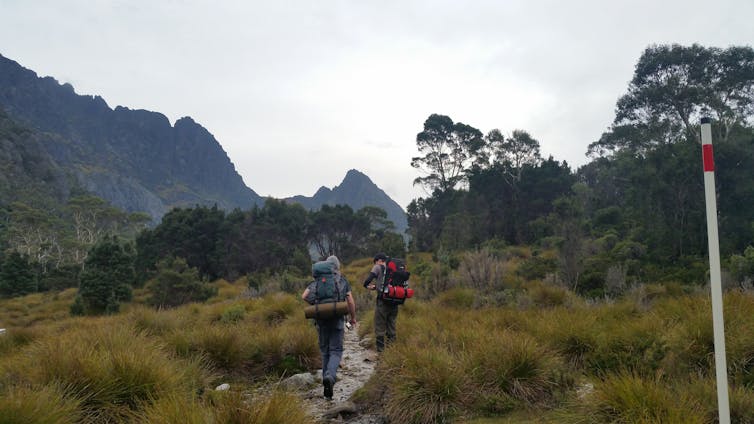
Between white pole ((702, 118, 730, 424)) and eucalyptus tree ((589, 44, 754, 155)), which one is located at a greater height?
eucalyptus tree ((589, 44, 754, 155))

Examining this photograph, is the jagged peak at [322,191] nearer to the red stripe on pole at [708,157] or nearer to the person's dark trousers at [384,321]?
the person's dark trousers at [384,321]

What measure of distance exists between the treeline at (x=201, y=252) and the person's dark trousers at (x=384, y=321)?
60.0ft

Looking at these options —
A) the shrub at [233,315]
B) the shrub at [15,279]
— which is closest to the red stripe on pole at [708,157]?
the shrub at [233,315]

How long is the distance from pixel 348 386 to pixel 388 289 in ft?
4.76

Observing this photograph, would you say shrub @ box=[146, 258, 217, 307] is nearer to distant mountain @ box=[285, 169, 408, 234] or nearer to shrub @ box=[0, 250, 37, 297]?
shrub @ box=[0, 250, 37, 297]

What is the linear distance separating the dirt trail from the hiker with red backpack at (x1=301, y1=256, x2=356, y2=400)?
21cm

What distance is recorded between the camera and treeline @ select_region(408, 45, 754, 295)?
60.9 ft

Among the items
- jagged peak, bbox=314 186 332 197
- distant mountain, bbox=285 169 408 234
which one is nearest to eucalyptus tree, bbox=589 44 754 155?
distant mountain, bbox=285 169 408 234

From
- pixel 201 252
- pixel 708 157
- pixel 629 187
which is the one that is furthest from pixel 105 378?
pixel 629 187

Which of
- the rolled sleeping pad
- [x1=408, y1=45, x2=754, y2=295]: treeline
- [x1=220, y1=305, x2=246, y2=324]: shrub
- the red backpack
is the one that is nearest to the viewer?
the rolled sleeping pad

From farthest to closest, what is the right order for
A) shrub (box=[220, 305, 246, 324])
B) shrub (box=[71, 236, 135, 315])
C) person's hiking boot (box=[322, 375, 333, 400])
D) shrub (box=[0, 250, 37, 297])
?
shrub (box=[0, 250, 37, 297]), shrub (box=[71, 236, 135, 315]), shrub (box=[220, 305, 246, 324]), person's hiking boot (box=[322, 375, 333, 400])

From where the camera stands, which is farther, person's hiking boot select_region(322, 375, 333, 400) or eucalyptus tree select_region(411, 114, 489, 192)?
eucalyptus tree select_region(411, 114, 489, 192)

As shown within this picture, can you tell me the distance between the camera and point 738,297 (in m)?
5.83

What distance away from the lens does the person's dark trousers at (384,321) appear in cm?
693
